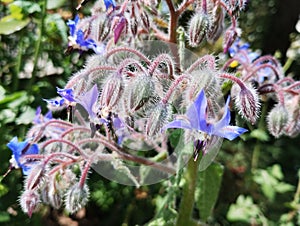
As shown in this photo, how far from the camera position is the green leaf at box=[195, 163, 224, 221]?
1237mm

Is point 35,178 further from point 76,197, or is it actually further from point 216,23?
point 216,23

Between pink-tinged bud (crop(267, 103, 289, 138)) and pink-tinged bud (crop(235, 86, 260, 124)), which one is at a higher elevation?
pink-tinged bud (crop(235, 86, 260, 124))

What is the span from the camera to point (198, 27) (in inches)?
38.5

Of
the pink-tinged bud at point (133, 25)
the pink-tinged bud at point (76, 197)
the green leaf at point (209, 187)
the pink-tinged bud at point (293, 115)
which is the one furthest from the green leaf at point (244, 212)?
the pink-tinged bud at point (133, 25)

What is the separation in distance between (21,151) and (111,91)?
30 centimetres

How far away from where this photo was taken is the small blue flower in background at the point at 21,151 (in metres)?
1.07

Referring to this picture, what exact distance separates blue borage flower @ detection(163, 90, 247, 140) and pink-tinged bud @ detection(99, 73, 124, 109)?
0.32 feet

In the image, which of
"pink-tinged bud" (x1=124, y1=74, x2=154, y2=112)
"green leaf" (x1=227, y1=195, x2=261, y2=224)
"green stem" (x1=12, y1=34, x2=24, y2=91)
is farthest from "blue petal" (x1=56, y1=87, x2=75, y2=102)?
"green leaf" (x1=227, y1=195, x2=261, y2=224)

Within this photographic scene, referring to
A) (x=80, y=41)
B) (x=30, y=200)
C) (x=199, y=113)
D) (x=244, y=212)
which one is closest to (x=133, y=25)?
(x=80, y=41)

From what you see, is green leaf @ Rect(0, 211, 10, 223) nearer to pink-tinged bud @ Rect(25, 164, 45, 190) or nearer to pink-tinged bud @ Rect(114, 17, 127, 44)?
pink-tinged bud @ Rect(25, 164, 45, 190)

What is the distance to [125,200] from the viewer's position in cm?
163

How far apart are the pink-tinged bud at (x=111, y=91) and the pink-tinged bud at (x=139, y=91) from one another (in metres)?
0.02

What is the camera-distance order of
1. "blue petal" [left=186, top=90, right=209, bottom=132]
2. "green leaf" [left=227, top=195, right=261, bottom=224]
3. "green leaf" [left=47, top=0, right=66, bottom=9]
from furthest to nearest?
Answer: "green leaf" [left=227, top=195, right=261, bottom=224]
"green leaf" [left=47, top=0, right=66, bottom=9]
"blue petal" [left=186, top=90, right=209, bottom=132]

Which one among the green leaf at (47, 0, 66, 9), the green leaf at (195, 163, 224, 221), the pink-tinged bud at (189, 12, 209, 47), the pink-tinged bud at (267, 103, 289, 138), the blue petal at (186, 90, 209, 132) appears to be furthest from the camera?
the green leaf at (47, 0, 66, 9)
